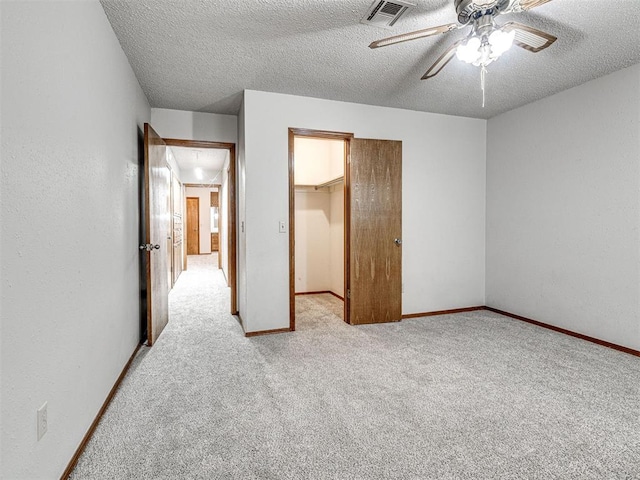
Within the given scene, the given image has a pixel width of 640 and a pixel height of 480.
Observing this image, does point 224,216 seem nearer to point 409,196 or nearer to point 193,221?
point 193,221

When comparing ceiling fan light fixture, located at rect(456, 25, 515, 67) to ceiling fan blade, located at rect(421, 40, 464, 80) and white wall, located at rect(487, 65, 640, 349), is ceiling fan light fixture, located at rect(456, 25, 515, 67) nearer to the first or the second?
ceiling fan blade, located at rect(421, 40, 464, 80)

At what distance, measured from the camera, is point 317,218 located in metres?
5.07

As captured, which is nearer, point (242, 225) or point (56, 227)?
point (56, 227)

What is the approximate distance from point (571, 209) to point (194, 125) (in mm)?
4142

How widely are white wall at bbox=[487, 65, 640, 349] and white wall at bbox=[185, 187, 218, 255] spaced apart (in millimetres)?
8758

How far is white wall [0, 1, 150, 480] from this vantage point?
40.9 inches

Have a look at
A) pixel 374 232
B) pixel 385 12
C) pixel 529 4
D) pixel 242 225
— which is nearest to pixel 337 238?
pixel 374 232

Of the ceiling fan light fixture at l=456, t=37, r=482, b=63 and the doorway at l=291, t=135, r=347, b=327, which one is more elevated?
the ceiling fan light fixture at l=456, t=37, r=482, b=63

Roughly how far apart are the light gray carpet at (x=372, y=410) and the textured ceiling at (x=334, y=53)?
241 centimetres

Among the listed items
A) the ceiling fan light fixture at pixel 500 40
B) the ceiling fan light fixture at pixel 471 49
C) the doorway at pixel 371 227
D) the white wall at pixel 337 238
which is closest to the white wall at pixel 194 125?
the doorway at pixel 371 227

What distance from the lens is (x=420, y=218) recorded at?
384 centimetres

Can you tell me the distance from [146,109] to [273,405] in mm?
3091

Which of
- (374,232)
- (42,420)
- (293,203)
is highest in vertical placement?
(293,203)

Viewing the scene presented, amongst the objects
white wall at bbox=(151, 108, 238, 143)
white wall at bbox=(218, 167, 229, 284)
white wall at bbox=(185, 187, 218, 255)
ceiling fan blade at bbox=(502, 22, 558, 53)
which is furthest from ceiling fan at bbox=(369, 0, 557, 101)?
white wall at bbox=(185, 187, 218, 255)
